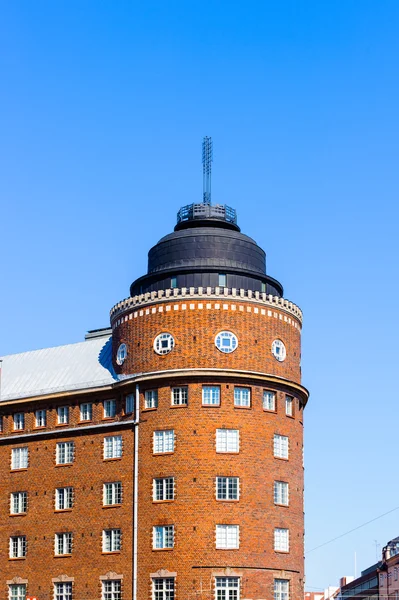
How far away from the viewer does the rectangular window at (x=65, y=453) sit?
80125 millimetres

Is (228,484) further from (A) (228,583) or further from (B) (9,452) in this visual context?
(B) (9,452)

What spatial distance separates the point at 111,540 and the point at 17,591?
946cm

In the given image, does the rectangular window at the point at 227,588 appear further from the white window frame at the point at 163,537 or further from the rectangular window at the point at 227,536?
the white window frame at the point at 163,537

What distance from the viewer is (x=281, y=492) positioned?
249ft

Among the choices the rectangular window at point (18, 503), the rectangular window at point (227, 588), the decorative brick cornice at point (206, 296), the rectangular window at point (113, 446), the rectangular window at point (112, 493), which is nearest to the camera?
the rectangular window at point (227, 588)

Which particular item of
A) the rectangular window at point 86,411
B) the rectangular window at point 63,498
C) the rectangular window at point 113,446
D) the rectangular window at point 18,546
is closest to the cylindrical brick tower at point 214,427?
the rectangular window at point 113,446

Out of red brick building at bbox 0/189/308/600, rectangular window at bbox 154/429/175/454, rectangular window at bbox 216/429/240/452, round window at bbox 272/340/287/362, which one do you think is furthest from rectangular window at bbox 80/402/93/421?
round window at bbox 272/340/287/362

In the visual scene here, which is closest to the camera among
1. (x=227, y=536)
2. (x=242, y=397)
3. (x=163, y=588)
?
(x=227, y=536)

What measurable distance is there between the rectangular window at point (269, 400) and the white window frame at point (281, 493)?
5319 mm

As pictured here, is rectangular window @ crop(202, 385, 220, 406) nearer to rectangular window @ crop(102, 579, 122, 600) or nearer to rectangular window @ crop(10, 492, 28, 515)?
rectangular window @ crop(102, 579, 122, 600)

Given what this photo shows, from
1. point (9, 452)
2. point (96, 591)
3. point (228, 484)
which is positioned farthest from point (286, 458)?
point (9, 452)

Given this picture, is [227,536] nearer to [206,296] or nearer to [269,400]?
[269,400]

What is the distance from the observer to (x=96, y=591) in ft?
247

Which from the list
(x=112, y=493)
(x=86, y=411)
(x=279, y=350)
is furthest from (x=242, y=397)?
(x=86, y=411)
